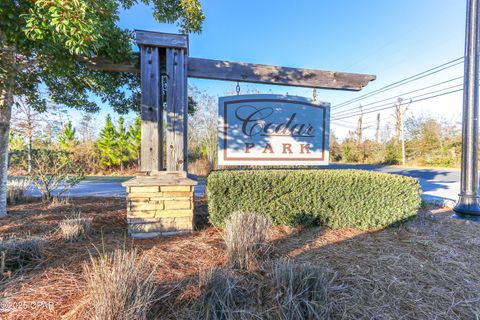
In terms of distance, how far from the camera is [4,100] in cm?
341

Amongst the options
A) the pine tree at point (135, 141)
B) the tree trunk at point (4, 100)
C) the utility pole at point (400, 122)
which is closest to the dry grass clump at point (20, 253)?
the tree trunk at point (4, 100)

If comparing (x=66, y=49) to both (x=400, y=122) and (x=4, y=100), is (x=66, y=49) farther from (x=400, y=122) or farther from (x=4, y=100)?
(x=400, y=122)

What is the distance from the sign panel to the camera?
3.66 meters

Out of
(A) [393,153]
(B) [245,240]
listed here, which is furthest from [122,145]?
(A) [393,153]

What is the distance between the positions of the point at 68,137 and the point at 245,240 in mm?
19053

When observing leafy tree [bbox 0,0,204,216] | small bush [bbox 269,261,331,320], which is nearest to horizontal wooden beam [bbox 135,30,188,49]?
leafy tree [bbox 0,0,204,216]

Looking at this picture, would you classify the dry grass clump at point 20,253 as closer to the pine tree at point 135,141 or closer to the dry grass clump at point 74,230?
the dry grass clump at point 74,230

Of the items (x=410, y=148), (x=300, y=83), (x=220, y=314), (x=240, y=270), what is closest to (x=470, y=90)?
(x=300, y=83)

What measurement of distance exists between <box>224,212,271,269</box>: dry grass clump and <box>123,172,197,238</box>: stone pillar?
3.28 ft

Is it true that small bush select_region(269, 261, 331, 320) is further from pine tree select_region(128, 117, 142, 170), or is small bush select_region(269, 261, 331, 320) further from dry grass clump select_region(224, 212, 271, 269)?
pine tree select_region(128, 117, 142, 170)

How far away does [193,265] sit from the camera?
6.66ft

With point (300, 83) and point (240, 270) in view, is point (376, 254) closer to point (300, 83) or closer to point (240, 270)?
point (240, 270)

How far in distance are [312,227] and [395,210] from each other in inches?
49.9

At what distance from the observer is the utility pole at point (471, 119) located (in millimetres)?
3648
